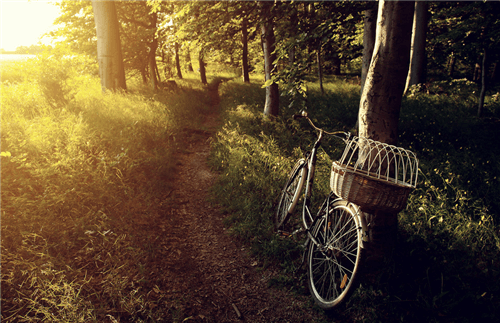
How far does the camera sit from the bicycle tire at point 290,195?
3.61 m

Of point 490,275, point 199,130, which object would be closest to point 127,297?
point 490,275

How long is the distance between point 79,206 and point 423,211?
17.1 ft

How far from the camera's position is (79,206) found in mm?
4000

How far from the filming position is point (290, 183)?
4.11 metres

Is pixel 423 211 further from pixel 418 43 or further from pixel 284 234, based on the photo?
pixel 418 43

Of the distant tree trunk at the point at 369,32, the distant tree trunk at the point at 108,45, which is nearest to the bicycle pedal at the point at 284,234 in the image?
the distant tree trunk at the point at 369,32

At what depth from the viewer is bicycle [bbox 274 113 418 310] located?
211 cm

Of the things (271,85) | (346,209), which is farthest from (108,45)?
(346,209)

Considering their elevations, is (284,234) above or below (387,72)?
below

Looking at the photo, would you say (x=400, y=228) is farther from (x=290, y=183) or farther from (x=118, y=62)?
(x=118, y=62)

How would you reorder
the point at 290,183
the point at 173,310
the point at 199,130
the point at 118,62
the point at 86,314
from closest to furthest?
the point at 86,314, the point at 173,310, the point at 290,183, the point at 199,130, the point at 118,62

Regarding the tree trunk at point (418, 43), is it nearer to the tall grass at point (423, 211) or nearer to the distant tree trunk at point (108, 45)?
the tall grass at point (423, 211)

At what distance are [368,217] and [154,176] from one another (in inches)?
168

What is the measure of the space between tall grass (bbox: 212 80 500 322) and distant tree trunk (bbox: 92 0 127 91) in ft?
18.1
